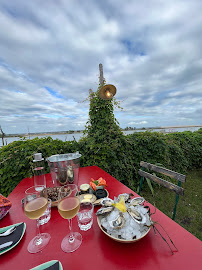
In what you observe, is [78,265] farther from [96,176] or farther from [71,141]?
[71,141]

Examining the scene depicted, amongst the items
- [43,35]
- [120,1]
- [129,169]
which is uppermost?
[120,1]

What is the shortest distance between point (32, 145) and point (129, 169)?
2343 millimetres

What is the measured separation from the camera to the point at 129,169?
2977 millimetres

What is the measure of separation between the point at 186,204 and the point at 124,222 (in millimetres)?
3047

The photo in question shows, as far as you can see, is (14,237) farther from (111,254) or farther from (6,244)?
(111,254)

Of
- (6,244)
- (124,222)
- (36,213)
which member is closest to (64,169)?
(36,213)

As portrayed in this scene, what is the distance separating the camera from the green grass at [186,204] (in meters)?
2.12

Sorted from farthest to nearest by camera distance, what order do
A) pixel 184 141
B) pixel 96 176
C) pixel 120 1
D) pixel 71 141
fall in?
pixel 184 141 → pixel 120 1 → pixel 71 141 → pixel 96 176

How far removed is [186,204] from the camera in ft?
8.77

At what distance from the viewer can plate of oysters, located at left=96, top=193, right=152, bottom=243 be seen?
1.87 ft

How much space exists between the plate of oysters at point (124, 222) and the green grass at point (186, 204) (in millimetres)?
2154

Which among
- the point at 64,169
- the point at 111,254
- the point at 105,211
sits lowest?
the point at 111,254

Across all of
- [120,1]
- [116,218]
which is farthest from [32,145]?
[120,1]

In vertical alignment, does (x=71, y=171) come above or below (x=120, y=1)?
below
